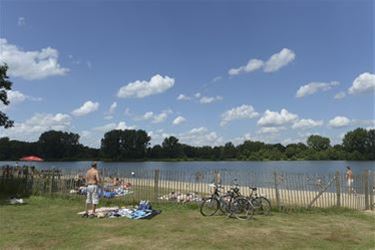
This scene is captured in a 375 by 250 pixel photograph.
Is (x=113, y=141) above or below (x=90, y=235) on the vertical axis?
above

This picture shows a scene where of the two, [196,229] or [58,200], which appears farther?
[58,200]

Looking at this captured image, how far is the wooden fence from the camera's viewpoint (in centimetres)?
1761

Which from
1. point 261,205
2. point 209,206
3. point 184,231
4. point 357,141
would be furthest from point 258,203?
point 357,141

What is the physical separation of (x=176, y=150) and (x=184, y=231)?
463 ft

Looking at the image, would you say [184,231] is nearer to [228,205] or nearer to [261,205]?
[228,205]

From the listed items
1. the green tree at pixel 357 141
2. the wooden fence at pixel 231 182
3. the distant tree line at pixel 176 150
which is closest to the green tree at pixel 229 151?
the distant tree line at pixel 176 150

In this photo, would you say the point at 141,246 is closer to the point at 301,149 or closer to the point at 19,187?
the point at 19,187

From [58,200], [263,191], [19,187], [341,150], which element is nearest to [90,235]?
[58,200]

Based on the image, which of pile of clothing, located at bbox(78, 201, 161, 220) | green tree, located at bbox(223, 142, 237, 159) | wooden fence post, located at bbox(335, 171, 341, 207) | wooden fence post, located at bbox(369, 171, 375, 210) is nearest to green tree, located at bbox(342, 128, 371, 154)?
green tree, located at bbox(223, 142, 237, 159)

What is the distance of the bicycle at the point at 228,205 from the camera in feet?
48.2

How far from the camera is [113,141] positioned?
140m

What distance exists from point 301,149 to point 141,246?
131812mm

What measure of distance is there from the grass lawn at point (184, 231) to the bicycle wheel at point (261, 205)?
18.9 inches

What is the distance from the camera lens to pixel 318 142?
447 ft
